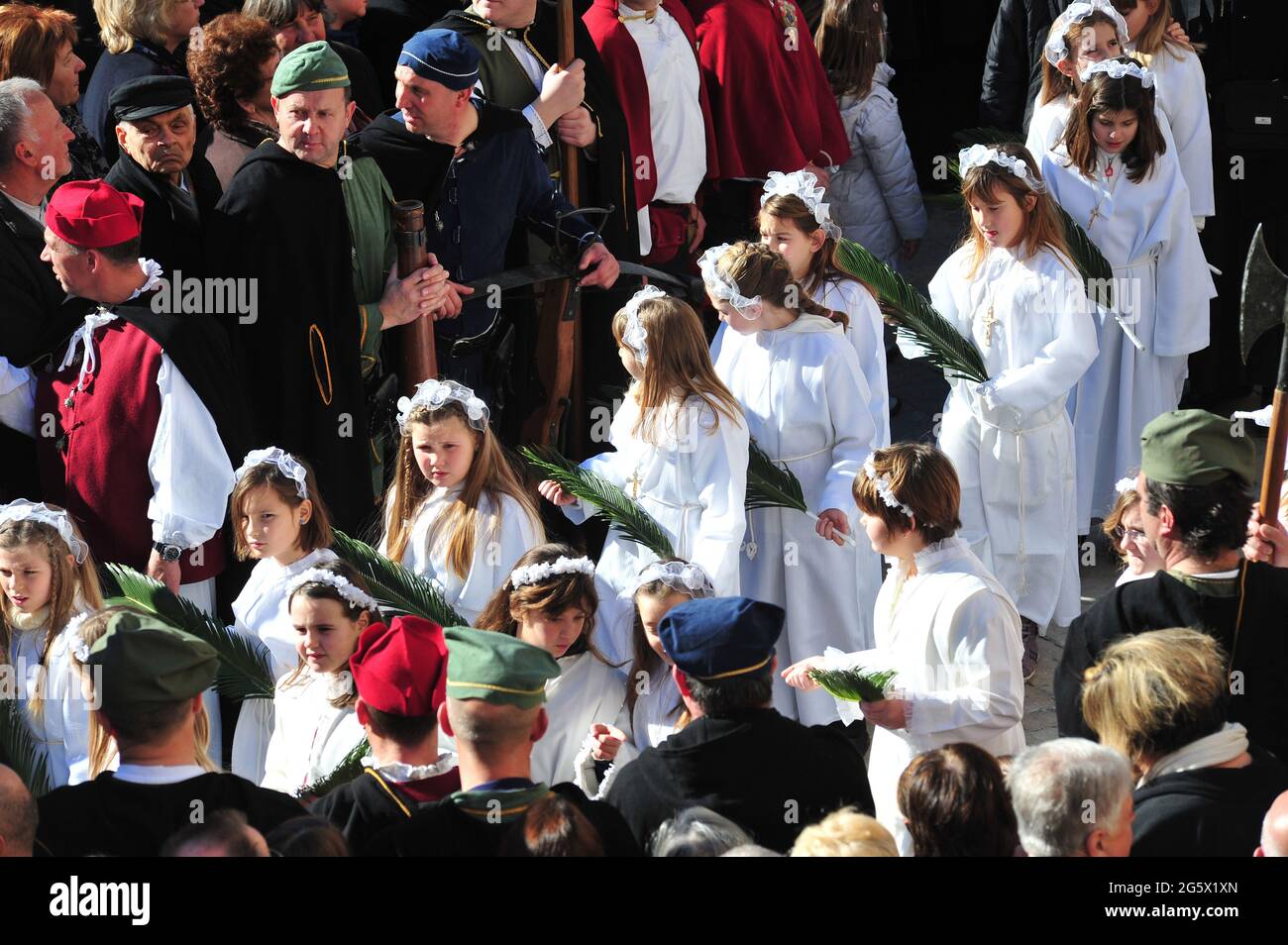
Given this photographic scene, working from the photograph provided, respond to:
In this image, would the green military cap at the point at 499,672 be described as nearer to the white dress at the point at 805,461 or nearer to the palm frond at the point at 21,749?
the palm frond at the point at 21,749

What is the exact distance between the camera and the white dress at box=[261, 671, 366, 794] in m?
5.02

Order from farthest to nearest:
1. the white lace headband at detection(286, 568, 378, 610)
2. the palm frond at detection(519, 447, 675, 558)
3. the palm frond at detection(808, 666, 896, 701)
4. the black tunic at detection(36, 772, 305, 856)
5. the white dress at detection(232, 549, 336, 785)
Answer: the palm frond at detection(519, 447, 675, 558)
the white dress at detection(232, 549, 336, 785)
the white lace headband at detection(286, 568, 378, 610)
the palm frond at detection(808, 666, 896, 701)
the black tunic at detection(36, 772, 305, 856)

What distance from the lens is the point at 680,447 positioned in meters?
6.00

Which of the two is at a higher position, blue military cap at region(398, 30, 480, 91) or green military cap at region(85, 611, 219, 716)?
blue military cap at region(398, 30, 480, 91)

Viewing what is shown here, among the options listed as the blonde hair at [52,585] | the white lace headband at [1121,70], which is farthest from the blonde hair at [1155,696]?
the white lace headband at [1121,70]

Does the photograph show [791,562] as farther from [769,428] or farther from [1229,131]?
[1229,131]

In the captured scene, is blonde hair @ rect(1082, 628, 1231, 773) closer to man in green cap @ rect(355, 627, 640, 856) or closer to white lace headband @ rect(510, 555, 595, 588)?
man in green cap @ rect(355, 627, 640, 856)

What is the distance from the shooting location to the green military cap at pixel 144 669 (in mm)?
4109

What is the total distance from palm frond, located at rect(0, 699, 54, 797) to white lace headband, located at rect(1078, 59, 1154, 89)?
451 cm

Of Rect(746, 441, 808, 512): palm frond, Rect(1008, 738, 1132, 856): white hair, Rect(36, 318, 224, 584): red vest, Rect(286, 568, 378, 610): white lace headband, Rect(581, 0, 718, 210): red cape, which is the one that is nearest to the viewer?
Rect(1008, 738, 1132, 856): white hair

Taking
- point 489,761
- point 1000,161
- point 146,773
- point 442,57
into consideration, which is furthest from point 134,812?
point 1000,161

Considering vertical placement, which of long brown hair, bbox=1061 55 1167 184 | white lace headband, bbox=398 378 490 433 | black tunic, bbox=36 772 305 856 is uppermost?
long brown hair, bbox=1061 55 1167 184

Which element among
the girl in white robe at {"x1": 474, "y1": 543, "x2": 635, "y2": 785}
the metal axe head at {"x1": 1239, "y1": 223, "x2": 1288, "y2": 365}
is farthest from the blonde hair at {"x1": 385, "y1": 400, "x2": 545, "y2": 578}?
the metal axe head at {"x1": 1239, "y1": 223, "x2": 1288, "y2": 365}

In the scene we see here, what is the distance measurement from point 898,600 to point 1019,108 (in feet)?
15.7
